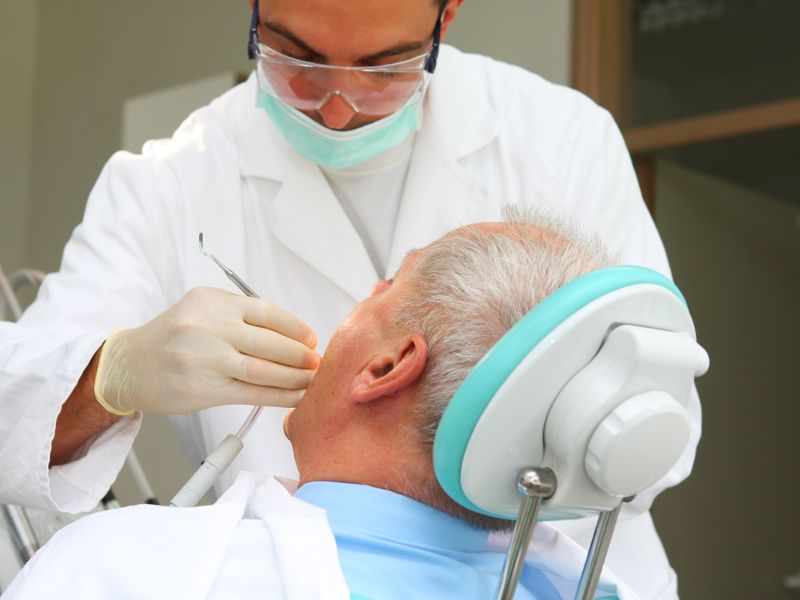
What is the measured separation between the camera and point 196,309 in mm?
1312

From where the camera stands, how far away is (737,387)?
3818 mm

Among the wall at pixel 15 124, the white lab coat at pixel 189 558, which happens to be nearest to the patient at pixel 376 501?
the white lab coat at pixel 189 558

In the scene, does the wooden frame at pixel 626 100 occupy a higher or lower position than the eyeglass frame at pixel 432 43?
lower

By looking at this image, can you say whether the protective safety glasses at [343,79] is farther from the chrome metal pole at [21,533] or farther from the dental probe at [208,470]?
the chrome metal pole at [21,533]

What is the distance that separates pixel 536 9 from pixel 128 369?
261cm

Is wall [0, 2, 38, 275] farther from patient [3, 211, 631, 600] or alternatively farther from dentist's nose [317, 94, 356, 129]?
patient [3, 211, 631, 600]

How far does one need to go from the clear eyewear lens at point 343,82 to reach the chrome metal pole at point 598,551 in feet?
2.60

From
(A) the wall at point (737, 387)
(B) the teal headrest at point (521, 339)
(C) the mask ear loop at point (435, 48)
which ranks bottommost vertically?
(A) the wall at point (737, 387)

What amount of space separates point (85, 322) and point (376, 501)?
62 centimetres

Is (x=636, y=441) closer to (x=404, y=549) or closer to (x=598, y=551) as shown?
(x=598, y=551)

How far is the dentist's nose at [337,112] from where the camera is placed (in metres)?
1.59

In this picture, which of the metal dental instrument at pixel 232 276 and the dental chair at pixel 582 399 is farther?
the metal dental instrument at pixel 232 276

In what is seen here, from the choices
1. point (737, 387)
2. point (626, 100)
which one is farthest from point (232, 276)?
point (737, 387)

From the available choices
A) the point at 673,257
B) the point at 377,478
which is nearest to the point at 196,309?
the point at 377,478
